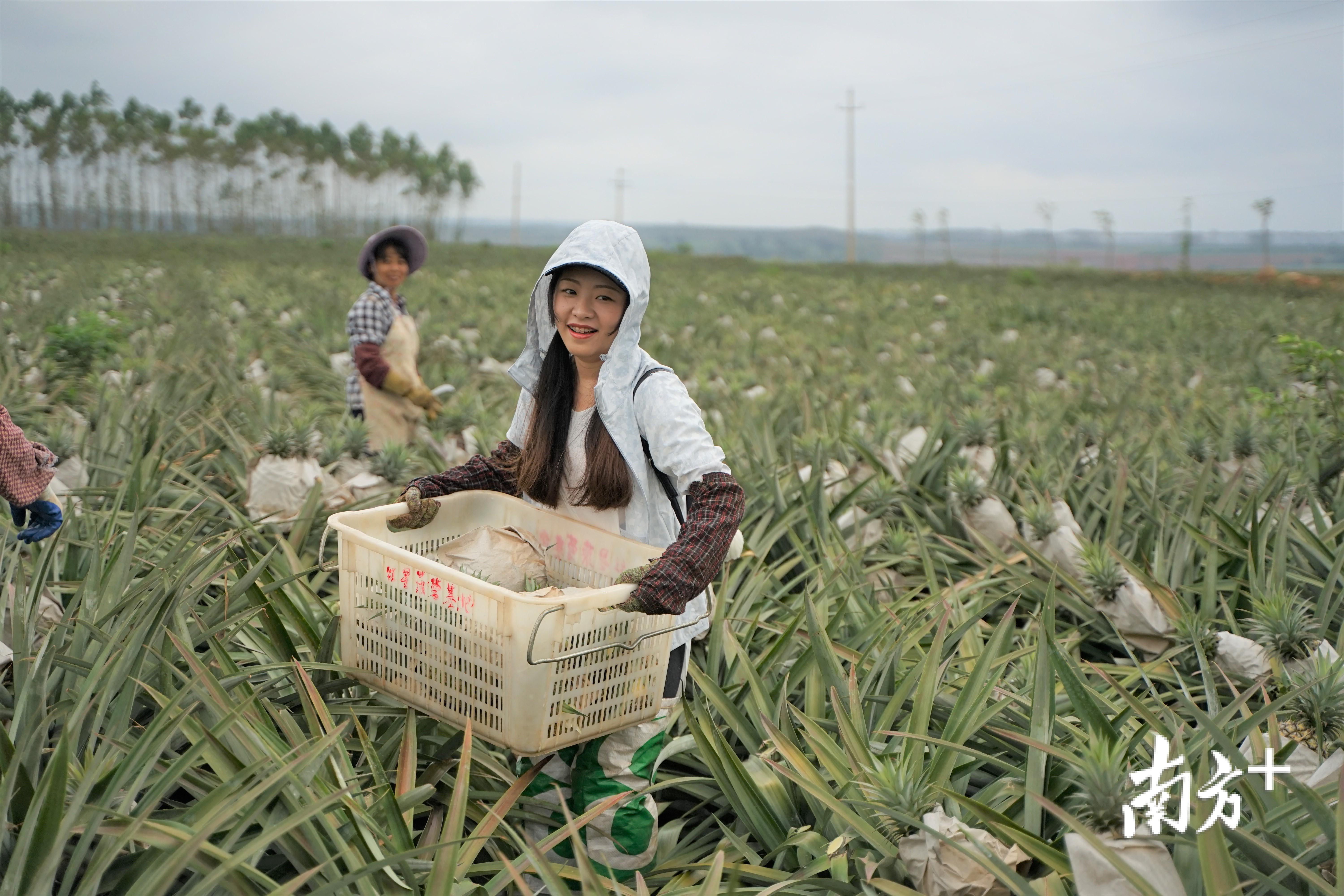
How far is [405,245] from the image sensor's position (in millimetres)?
5062

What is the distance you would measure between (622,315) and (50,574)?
5.57 feet

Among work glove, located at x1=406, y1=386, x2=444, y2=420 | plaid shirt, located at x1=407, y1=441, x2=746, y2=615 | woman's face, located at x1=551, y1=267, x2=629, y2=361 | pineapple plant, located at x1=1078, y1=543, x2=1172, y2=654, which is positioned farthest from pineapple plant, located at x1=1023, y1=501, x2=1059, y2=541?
work glove, located at x1=406, y1=386, x2=444, y2=420

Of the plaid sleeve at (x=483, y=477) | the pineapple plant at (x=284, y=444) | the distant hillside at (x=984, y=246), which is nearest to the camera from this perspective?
the plaid sleeve at (x=483, y=477)

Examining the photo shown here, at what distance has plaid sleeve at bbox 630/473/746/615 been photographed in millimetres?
1910

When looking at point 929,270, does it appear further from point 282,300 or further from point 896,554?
point 896,554

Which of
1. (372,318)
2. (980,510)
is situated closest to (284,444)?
(372,318)

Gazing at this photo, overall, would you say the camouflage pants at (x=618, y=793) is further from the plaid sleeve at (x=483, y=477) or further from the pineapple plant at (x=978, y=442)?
the pineapple plant at (x=978, y=442)

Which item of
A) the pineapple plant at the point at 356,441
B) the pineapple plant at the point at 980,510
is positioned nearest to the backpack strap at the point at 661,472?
the pineapple plant at the point at 980,510

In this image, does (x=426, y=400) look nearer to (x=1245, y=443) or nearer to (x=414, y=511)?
(x=414, y=511)

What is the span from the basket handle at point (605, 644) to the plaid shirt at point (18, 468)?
4.06ft

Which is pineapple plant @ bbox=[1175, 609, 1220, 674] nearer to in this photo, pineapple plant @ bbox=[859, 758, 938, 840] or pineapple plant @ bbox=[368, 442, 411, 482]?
pineapple plant @ bbox=[859, 758, 938, 840]

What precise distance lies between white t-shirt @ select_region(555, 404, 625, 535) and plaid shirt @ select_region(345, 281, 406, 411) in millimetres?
2765

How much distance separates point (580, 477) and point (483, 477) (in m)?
0.32

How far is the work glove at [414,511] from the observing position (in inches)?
94.6
